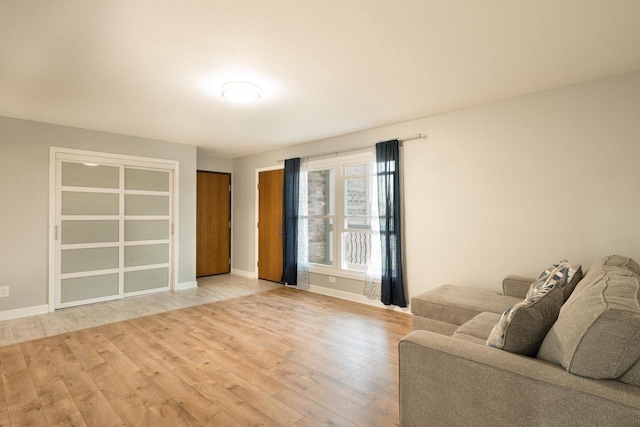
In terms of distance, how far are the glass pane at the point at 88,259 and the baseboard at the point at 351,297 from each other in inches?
125

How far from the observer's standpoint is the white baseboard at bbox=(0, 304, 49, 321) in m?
3.98

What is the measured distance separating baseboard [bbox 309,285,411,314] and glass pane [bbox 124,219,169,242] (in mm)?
2738

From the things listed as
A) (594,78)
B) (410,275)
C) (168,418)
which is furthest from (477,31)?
(168,418)

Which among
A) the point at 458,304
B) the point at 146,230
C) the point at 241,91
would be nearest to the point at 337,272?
the point at 458,304

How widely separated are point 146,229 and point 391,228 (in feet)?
13.1

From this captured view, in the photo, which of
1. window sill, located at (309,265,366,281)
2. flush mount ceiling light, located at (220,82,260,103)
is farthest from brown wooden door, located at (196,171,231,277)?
flush mount ceiling light, located at (220,82,260,103)

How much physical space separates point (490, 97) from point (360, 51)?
182 cm

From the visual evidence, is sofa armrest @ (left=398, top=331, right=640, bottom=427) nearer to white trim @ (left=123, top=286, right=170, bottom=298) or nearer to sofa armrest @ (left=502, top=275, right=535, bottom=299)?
sofa armrest @ (left=502, top=275, right=535, bottom=299)

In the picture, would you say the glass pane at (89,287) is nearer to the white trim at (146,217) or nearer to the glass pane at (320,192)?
the white trim at (146,217)

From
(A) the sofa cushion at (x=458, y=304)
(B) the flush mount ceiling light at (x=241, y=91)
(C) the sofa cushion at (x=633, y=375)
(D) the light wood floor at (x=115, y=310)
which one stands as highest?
(B) the flush mount ceiling light at (x=241, y=91)

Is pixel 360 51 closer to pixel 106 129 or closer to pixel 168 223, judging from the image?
pixel 106 129

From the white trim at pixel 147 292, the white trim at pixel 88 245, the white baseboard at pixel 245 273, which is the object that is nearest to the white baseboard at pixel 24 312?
the white trim at pixel 88 245

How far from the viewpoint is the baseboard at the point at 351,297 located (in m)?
4.28

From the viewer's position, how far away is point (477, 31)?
2174 millimetres
